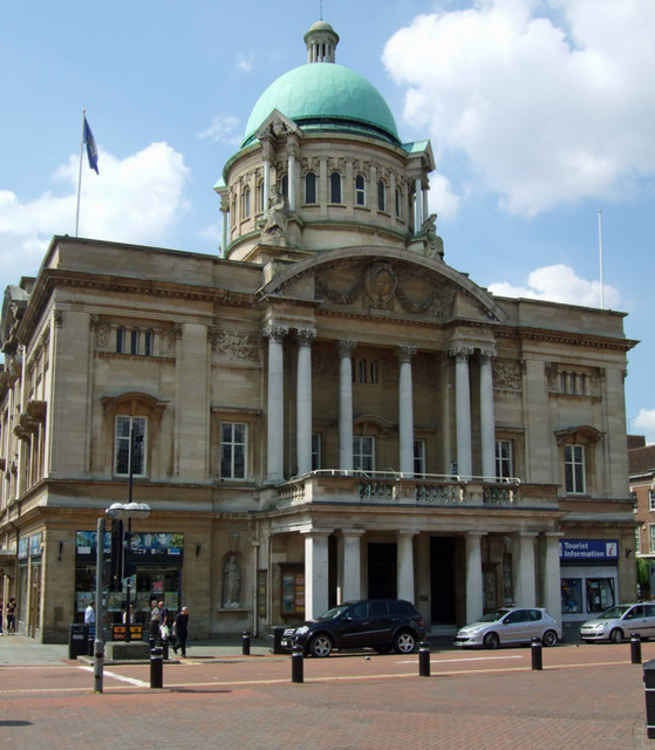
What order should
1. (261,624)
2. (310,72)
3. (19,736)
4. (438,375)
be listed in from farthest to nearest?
(310,72) < (438,375) < (261,624) < (19,736)

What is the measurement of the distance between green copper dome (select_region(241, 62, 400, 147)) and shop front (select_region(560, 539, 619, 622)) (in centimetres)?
2416

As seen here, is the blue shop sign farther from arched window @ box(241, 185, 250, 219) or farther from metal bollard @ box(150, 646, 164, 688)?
metal bollard @ box(150, 646, 164, 688)

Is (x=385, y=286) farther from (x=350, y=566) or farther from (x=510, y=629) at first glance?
(x=510, y=629)

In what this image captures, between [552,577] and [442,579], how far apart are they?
4.81 metres

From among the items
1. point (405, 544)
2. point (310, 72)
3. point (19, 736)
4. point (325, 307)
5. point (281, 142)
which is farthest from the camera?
point (310, 72)

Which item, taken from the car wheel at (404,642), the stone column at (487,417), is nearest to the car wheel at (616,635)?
the car wheel at (404,642)

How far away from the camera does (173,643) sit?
31984 millimetres

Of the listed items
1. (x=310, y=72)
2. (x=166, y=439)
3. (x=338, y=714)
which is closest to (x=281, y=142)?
(x=310, y=72)

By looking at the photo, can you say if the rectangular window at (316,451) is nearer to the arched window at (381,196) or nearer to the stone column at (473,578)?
the stone column at (473,578)

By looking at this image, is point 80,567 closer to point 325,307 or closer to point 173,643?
point 173,643

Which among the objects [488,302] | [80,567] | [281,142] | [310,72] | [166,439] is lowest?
[80,567]

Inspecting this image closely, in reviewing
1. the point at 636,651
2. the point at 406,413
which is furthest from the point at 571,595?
the point at 636,651

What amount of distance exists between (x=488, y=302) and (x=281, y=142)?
1473 centimetres

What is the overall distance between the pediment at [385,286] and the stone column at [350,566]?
10.6 meters
